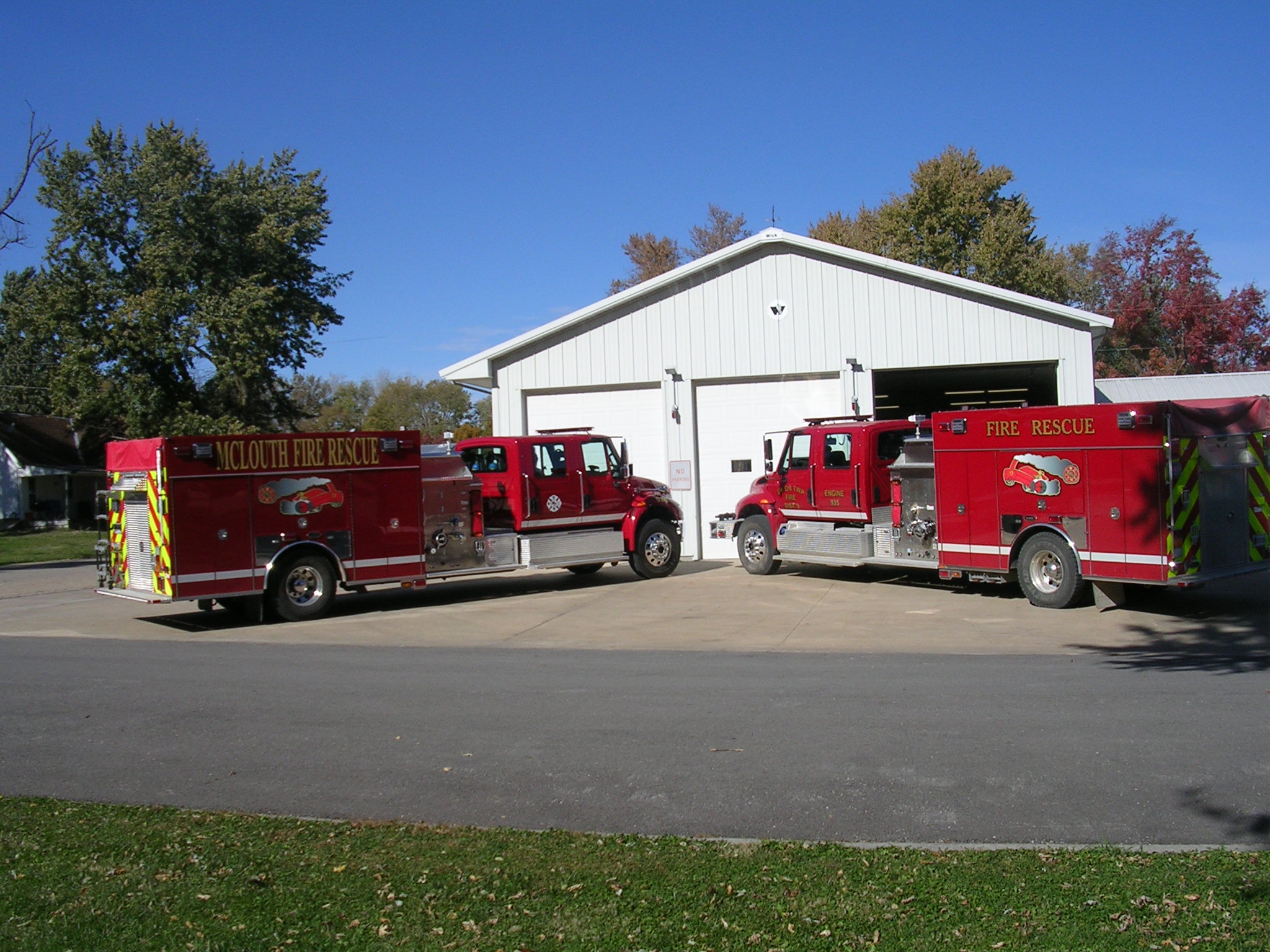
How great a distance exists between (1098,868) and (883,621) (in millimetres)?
8969

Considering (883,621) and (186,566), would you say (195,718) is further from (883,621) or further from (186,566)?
(883,621)

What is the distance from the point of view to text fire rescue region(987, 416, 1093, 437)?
13.8 m

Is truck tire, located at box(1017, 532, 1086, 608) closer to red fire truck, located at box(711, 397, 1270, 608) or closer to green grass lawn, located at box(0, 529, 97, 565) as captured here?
red fire truck, located at box(711, 397, 1270, 608)

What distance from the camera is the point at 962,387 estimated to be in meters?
26.6

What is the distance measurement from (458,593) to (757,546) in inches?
203

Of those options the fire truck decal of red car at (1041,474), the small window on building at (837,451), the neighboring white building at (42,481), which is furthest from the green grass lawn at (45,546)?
the fire truck decal of red car at (1041,474)

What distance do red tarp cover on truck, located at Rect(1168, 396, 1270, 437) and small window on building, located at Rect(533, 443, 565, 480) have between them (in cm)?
904

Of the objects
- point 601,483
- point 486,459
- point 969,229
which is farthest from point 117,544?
point 969,229

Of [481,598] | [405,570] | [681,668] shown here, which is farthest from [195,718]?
[481,598]

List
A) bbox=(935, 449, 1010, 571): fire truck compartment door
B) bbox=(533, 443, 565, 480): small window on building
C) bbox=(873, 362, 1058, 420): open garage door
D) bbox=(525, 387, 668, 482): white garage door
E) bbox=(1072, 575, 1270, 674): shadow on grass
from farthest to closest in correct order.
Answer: bbox=(525, 387, 668, 482): white garage door < bbox=(873, 362, 1058, 420): open garage door < bbox=(533, 443, 565, 480): small window on building < bbox=(935, 449, 1010, 571): fire truck compartment door < bbox=(1072, 575, 1270, 674): shadow on grass

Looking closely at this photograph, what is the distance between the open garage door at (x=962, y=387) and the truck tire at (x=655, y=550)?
585 centimetres

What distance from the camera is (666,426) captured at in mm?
22641

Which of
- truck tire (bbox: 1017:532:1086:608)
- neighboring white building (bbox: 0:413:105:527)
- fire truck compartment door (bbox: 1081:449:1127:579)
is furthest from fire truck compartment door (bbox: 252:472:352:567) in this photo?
neighboring white building (bbox: 0:413:105:527)

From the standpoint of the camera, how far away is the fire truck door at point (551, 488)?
699 inches
